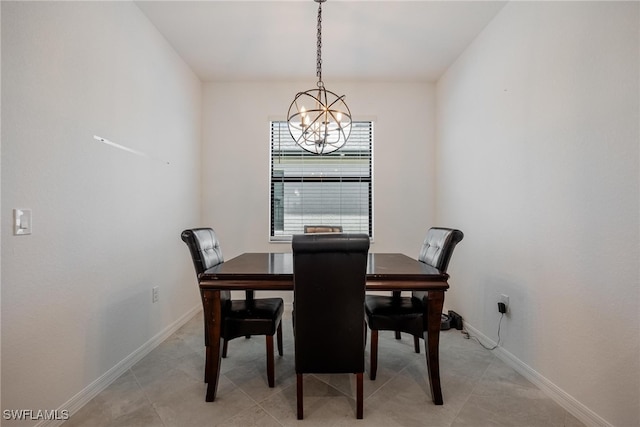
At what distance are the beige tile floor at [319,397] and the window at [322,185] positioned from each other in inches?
63.4

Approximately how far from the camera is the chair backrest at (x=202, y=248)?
1693 millimetres

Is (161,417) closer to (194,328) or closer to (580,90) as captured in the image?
(194,328)

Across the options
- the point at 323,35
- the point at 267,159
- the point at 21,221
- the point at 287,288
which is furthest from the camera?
the point at 267,159

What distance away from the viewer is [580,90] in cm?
147

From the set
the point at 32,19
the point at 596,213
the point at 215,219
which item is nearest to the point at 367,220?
the point at 215,219

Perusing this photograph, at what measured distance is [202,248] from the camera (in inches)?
70.2

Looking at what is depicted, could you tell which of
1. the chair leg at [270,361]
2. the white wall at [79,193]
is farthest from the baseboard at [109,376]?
the chair leg at [270,361]

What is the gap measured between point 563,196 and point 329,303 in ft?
4.88

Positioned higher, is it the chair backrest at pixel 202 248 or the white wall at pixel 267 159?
the white wall at pixel 267 159

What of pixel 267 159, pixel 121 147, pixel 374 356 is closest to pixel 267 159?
pixel 267 159

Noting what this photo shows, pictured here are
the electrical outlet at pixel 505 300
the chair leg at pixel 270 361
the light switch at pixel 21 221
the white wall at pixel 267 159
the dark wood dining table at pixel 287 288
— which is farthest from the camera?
the white wall at pixel 267 159

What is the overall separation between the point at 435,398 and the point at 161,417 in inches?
60.0

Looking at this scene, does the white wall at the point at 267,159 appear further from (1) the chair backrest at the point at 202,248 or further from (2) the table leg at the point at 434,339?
(2) the table leg at the point at 434,339

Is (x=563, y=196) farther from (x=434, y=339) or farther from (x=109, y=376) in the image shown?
(x=109, y=376)
